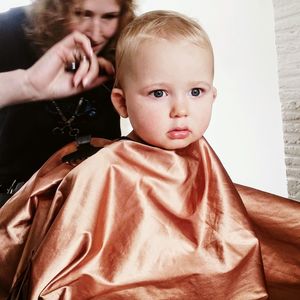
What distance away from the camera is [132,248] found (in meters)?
0.89

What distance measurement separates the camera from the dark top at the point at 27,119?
1.17 metres

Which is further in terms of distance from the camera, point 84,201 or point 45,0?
point 45,0

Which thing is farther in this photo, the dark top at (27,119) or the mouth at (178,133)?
the dark top at (27,119)

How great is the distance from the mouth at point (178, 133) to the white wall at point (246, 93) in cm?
60

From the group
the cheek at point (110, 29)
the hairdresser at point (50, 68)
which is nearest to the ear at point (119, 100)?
the hairdresser at point (50, 68)

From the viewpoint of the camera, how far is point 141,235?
911 mm

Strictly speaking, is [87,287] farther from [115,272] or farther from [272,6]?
[272,6]

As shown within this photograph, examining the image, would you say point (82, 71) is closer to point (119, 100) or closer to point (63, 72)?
Answer: point (63, 72)

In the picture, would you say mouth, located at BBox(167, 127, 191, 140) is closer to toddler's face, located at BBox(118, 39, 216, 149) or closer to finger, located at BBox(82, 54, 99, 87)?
toddler's face, located at BBox(118, 39, 216, 149)

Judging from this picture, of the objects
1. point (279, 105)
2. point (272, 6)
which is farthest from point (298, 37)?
point (279, 105)

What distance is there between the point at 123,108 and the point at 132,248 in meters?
0.40

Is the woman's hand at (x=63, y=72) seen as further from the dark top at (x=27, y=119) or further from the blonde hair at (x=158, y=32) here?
the blonde hair at (x=158, y=32)

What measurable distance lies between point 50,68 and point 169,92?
420 mm

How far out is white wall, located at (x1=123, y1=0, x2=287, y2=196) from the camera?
5.11 feet
